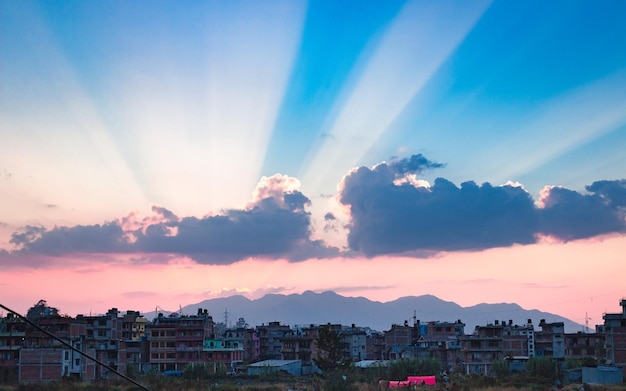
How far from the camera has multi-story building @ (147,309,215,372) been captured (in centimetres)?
8281

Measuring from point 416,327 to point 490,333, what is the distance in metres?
21.1

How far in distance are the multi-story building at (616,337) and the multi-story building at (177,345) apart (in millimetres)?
44540

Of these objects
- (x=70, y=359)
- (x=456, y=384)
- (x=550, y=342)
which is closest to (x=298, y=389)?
(x=456, y=384)

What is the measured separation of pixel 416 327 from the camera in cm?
9875

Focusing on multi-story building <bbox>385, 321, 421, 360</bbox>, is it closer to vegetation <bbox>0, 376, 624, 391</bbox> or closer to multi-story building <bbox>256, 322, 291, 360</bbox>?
multi-story building <bbox>256, 322, 291, 360</bbox>

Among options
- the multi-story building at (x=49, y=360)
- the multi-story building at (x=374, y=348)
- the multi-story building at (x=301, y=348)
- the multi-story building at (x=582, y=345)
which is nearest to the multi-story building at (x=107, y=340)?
the multi-story building at (x=49, y=360)

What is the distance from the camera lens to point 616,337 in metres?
64.1

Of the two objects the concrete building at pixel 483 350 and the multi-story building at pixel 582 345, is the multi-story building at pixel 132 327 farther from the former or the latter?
the multi-story building at pixel 582 345

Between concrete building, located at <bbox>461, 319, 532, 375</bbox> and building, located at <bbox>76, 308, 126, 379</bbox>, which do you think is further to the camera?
concrete building, located at <bbox>461, 319, 532, 375</bbox>

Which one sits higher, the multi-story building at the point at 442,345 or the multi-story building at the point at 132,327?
the multi-story building at the point at 132,327

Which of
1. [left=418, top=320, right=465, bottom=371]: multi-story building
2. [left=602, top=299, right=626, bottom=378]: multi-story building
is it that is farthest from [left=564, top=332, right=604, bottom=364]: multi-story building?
[left=602, top=299, right=626, bottom=378]: multi-story building

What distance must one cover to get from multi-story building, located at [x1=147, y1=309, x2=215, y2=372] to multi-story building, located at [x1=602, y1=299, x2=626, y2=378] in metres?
44.5

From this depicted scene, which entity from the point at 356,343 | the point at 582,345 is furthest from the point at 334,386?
the point at 356,343

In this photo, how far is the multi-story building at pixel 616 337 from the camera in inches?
2509
